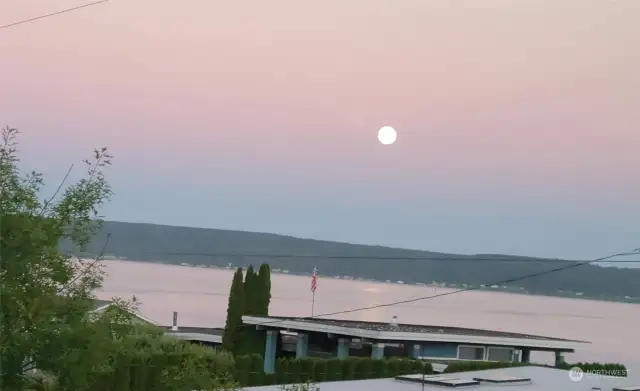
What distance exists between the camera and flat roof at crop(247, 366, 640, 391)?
1966 cm

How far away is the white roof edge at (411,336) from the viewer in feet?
117

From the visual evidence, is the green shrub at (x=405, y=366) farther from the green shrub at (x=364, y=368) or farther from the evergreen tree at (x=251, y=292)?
the evergreen tree at (x=251, y=292)

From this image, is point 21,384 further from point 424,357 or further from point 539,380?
point 424,357

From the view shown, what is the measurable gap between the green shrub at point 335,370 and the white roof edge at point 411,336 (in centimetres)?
501

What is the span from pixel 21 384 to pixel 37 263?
145 cm

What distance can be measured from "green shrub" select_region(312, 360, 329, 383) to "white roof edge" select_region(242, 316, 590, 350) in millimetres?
5568

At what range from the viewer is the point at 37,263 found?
11.1 m

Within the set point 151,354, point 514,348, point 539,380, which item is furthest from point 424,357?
point 151,354

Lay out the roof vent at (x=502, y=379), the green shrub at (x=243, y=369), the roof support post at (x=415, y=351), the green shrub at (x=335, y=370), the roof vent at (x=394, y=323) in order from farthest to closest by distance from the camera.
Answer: the roof vent at (x=394, y=323)
the roof support post at (x=415, y=351)
the green shrub at (x=335, y=370)
the green shrub at (x=243, y=369)
the roof vent at (x=502, y=379)

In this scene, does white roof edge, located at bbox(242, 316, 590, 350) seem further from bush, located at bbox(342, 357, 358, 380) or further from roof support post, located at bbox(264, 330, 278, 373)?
bush, located at bbox(342, 357, 358, 380)

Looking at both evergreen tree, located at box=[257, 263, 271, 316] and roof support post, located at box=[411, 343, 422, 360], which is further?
evergreen tree, located at box=[257, 263, 271, 316]

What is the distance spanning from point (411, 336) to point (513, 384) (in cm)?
1513

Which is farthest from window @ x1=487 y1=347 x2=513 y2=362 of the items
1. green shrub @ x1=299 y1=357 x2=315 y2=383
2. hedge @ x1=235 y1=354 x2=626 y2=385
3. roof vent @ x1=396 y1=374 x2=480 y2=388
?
roof vent @ x1=396 y1=374 x2=480 y2=388

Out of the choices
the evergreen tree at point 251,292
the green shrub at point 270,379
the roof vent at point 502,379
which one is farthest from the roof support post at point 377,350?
the roof vent at point 502,379
